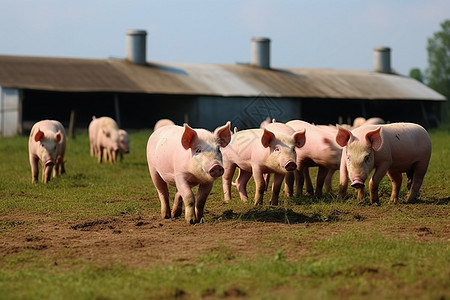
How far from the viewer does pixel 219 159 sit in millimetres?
8500

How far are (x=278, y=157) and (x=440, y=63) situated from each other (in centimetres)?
5399

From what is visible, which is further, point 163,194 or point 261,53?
point 261,53

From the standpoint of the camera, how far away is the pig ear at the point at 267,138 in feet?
31.5

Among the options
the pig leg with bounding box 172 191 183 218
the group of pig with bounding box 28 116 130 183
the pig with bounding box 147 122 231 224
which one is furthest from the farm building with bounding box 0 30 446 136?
the pig with bounding box 147 122 231 224

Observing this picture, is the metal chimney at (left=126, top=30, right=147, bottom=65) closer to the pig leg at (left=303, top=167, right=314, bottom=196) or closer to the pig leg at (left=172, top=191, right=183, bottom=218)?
the pig leg at (left=303, top=167, right=314, bottom=196)

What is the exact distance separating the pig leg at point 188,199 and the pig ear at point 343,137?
7.65 feet

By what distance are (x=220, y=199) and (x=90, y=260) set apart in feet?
15.7

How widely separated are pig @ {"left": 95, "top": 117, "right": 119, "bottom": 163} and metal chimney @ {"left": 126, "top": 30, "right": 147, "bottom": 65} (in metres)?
16.3

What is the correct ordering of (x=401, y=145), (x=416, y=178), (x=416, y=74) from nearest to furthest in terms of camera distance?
(x=401, y=145) → (x=416, y=178) → (x=416, y=74)

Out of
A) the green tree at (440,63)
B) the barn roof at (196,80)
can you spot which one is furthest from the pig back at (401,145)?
the green tree at (440,63)

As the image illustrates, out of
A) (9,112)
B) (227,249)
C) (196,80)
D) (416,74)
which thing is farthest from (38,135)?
(416,74)

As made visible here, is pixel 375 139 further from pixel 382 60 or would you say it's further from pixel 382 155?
pixel 382 60

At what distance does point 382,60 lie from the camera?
4403 centimetres

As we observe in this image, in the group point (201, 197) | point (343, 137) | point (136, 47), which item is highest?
point (136, 47)
